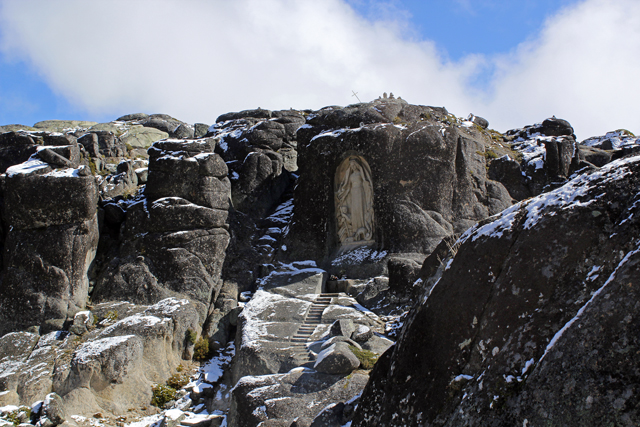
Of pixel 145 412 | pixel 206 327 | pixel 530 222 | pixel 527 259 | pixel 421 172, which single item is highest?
pixel 421 172

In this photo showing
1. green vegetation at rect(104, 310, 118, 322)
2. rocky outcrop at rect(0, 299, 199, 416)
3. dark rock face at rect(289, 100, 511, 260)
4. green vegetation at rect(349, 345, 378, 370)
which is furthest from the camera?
dark rock face at rect(289, 100, 511, 260)

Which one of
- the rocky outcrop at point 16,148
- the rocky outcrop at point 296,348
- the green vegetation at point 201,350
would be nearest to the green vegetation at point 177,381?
the green vegetation at point 201,350

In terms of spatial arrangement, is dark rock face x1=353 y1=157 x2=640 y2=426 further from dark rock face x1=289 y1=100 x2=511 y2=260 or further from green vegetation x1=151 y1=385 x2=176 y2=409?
dark rock face x1=289 y1=100 x2=511 y2=260

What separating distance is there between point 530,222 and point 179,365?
30.6ft

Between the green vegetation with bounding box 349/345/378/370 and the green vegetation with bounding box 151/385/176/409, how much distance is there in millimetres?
4475

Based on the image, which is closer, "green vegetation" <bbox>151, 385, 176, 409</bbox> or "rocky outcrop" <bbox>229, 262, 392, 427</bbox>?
"rocky outcrop" <bbox>229, 262, 392, 427</bbox>

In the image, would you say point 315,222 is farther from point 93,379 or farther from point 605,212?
point 605,212

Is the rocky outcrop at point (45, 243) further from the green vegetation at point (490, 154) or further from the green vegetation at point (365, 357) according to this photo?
the green vegetation at point (490, 154)

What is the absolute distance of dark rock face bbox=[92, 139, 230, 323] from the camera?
12297 mm

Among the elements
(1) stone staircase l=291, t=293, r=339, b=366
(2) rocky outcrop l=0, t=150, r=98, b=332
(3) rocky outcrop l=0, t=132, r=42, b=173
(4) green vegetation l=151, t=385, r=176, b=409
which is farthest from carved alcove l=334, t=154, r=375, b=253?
(3) rocky outcrop l=0, t=132, r=42, b=173

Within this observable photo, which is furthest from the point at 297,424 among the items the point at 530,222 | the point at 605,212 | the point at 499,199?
the point at 499,199

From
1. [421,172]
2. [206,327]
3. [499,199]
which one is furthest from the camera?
[499,199]

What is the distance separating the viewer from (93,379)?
9391 millimetres

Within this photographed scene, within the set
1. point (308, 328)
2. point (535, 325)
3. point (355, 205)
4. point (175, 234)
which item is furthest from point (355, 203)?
point (535, 325)
